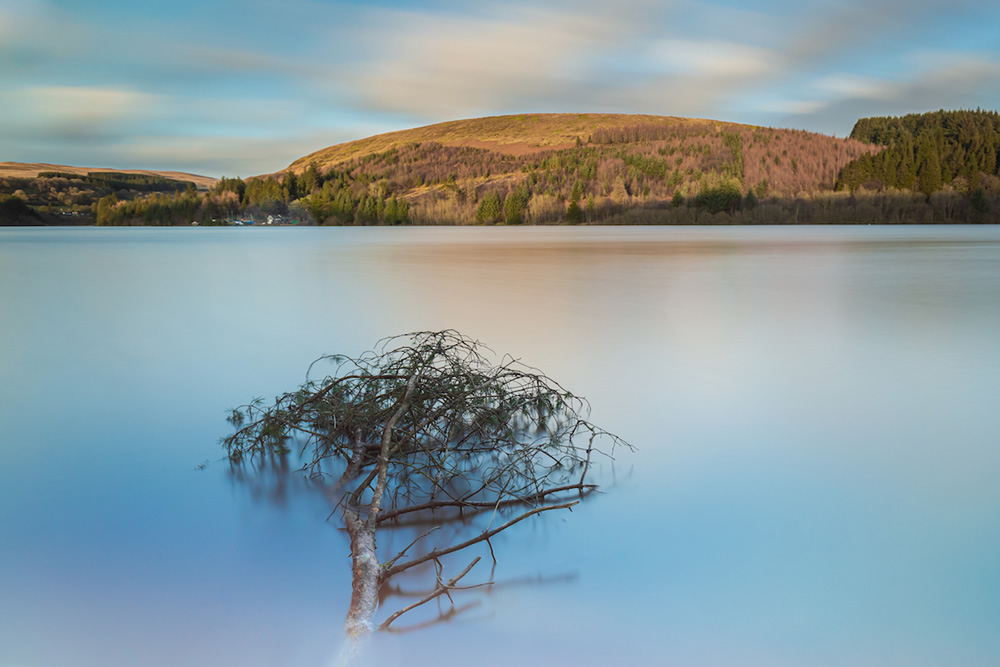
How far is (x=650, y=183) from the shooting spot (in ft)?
200

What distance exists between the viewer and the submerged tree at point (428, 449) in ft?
7.75

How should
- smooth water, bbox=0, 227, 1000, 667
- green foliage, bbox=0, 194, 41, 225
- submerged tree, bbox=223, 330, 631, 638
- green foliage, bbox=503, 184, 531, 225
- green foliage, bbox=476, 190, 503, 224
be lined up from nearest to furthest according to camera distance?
smooth water, bbox=0, 227, 1000, 667
submerged tree, bbox=223, 330, 631, 638
green foliage, bbox=0, 194, 41, 225
green foliage, bbox=503, 184, 531, 225
green foliage, bbox=476, 190, 503, 224

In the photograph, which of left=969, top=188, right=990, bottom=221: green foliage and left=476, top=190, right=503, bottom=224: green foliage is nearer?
left=969, top=188, right=990, bottom=221: green foliage

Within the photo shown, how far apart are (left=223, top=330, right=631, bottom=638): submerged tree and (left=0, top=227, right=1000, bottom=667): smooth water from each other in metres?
0.13

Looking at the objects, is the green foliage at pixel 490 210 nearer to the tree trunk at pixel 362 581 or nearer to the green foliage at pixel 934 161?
the green foliage at pixel 934 161

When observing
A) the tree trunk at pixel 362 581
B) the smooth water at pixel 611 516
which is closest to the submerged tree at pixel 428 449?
the tree trunk at pixel 362 581

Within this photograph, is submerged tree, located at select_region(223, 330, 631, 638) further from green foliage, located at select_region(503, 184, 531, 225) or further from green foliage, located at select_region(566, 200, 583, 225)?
green foliage, located at select_region(503, 184, 531, 225)

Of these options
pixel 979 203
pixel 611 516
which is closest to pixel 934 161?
pixel 979 203

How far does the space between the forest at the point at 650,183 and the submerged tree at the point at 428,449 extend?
175 feet

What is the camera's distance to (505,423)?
9.52 ft

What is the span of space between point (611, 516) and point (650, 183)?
61.7 metres

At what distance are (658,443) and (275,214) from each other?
224 feet

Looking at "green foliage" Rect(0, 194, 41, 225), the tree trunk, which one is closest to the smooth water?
the tree trunk

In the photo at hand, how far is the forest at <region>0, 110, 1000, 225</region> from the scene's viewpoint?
5203 centimetres
